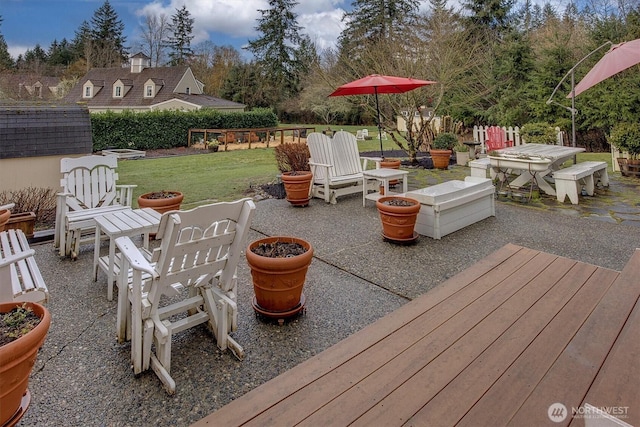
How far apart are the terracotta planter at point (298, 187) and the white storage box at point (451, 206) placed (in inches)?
64.4

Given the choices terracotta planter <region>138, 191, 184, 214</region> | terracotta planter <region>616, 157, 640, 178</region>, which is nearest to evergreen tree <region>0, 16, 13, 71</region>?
terracotta planter <region>138, 191, 184, 214</region>

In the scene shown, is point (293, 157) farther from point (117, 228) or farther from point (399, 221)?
point (117, 228)

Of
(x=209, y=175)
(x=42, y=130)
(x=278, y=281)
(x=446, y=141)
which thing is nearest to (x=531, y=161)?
(x=278, y=281)

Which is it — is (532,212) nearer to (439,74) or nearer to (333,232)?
(333,232)

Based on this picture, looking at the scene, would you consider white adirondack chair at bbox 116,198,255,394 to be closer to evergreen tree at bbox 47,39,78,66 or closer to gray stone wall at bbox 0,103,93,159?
gray stone wall at bbox 0,103,93,159

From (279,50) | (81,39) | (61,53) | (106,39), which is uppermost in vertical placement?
(81,39)

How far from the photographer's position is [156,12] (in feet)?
94.3

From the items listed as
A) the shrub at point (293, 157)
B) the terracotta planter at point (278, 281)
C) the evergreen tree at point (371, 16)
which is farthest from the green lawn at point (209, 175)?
the evergreen tree at point (371, 16)

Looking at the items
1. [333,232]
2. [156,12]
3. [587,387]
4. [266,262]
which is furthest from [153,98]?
[587,387]

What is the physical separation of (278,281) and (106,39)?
120 ft

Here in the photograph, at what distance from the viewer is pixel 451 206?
13.4 ft

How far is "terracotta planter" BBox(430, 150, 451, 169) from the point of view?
8117 millimetres

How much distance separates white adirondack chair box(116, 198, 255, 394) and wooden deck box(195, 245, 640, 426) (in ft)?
2.21

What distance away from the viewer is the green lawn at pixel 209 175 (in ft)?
22.5
